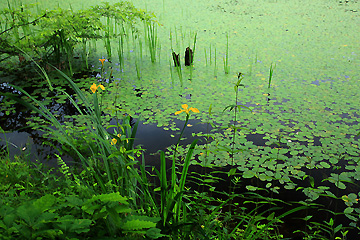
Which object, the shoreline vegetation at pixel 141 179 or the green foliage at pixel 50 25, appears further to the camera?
the green foliage at pixel 50 25

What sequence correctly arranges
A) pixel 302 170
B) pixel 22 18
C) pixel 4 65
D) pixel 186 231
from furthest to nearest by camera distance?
pixel 4 65 < pixel 22 18 < pixel 302 170 < pixel 186 231

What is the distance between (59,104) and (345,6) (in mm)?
6418

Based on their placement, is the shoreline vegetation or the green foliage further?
the green foliage

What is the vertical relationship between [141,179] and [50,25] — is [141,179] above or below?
below

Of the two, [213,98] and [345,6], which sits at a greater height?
[345,6]

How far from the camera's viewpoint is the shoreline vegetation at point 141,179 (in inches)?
32.3

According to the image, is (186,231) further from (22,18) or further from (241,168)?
(22,18)

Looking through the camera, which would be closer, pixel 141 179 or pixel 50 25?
pixel 141 179

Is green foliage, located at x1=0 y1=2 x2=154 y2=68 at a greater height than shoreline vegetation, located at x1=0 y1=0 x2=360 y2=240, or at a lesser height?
greater

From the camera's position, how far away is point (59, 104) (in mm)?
2805

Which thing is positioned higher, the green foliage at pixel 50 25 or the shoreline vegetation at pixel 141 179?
the green foliage at pixel 50 25

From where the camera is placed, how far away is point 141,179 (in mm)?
1195

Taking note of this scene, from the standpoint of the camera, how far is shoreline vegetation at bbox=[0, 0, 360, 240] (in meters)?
0.82

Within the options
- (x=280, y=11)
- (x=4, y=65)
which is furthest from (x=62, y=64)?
(x=280, y=11)
